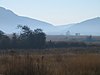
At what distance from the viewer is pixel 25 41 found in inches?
1940

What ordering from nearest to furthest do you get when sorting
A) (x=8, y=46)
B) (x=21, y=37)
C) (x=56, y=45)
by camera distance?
(x=8, y=46) < (x=21, y=37) < (x=56, y=45)

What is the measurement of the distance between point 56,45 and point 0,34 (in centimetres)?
1106

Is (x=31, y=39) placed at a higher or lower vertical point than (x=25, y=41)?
higher

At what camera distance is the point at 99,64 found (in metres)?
14.2

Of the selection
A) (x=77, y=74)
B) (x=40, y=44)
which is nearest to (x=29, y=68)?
(x=77, y=74)

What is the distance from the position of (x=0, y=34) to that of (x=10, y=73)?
38.1m

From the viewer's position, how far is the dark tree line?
46969mm

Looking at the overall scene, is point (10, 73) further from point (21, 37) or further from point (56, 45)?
point (56, 45)

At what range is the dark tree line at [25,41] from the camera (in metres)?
47.0

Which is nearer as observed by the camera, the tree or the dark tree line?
the dark tree line

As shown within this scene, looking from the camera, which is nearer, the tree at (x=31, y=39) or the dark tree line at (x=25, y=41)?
the dark tree line at (x=25, y=41)

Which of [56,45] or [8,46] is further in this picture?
[56,45]

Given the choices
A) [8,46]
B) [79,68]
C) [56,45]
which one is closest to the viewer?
[79,68]

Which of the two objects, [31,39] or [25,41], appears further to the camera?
[31,39]
